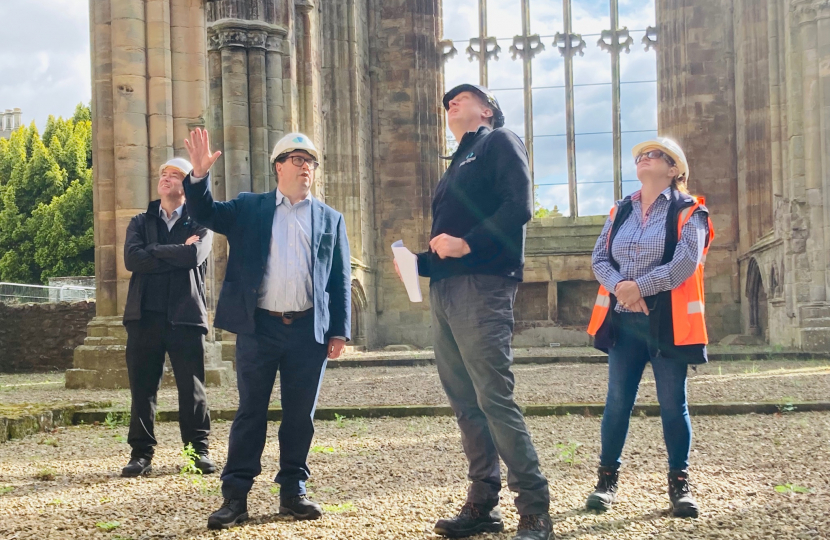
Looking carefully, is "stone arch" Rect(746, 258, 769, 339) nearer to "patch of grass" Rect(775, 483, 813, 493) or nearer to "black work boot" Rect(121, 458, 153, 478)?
"patch of grass" Rect(775, 483, 813, 493)

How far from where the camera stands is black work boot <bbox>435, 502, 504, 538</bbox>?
322 centimetres

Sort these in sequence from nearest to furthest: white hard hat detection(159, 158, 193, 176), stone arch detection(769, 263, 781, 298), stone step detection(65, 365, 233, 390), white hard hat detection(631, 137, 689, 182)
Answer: white hard hat detection(631, 137, 689, 182)
white hard hat detection(159, 158, 193, 176)
stone step detection(65, 365, 233, 390)
stone arch detection(769, 263, 781, 298)

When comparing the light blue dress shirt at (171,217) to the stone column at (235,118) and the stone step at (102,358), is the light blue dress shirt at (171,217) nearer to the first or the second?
the stone step at (102,358)

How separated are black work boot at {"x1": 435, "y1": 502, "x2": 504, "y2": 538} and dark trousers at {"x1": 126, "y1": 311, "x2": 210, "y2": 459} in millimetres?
1725

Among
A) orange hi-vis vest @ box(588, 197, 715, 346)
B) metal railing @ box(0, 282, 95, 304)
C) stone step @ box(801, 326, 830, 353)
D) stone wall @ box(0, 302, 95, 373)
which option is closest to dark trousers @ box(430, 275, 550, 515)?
orange hi-vis vest @ box(588, 197, 715, 346)

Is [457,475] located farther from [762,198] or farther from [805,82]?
[762,198]

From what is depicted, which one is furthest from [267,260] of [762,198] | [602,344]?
[762,198]

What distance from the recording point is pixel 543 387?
9336 mm

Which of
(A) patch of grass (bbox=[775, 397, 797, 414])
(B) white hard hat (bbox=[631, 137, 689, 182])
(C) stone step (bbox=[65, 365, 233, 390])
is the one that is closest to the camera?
(B) white hard hat (bbox=[631, 137, 689, 182])

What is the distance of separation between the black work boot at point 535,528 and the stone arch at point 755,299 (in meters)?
16.5

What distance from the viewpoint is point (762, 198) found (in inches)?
742

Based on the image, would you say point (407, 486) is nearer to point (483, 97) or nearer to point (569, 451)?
point (569, 451)

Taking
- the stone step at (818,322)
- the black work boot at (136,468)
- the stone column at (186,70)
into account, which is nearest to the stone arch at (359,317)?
the stone step at (818,322)

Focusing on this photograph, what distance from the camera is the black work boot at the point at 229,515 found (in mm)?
3336
